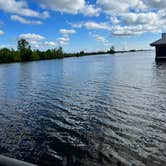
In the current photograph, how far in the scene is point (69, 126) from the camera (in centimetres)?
1118

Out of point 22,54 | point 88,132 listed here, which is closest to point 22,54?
point 22,54

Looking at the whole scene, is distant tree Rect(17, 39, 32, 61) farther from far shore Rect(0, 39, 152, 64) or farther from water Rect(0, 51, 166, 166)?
water Rect(0, 51, 166, 166)

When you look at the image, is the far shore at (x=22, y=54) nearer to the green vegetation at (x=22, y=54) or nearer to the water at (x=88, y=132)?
the green vegetation at (x=22, y=54)

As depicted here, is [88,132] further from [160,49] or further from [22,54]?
[22,54]

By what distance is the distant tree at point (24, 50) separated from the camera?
124438 millimetres

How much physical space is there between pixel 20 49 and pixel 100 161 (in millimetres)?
124881

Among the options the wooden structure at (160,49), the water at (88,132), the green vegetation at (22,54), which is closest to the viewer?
the water at (88,132)

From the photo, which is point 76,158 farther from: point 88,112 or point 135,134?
point 88,112

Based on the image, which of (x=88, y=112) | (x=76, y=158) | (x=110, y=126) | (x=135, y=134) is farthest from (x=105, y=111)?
(x=76, y=158)

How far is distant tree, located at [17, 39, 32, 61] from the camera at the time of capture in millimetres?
124438

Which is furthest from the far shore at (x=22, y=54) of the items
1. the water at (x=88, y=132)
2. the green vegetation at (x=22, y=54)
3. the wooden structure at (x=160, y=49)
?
the water at (x=88, y=132)

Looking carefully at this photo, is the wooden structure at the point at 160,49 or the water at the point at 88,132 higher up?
the wooden structure at the point at 160,49

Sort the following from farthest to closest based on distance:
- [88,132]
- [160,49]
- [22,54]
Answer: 1. [22,54]
2. [160,49]
3. [88,132]

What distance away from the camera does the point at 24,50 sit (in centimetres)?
12638
